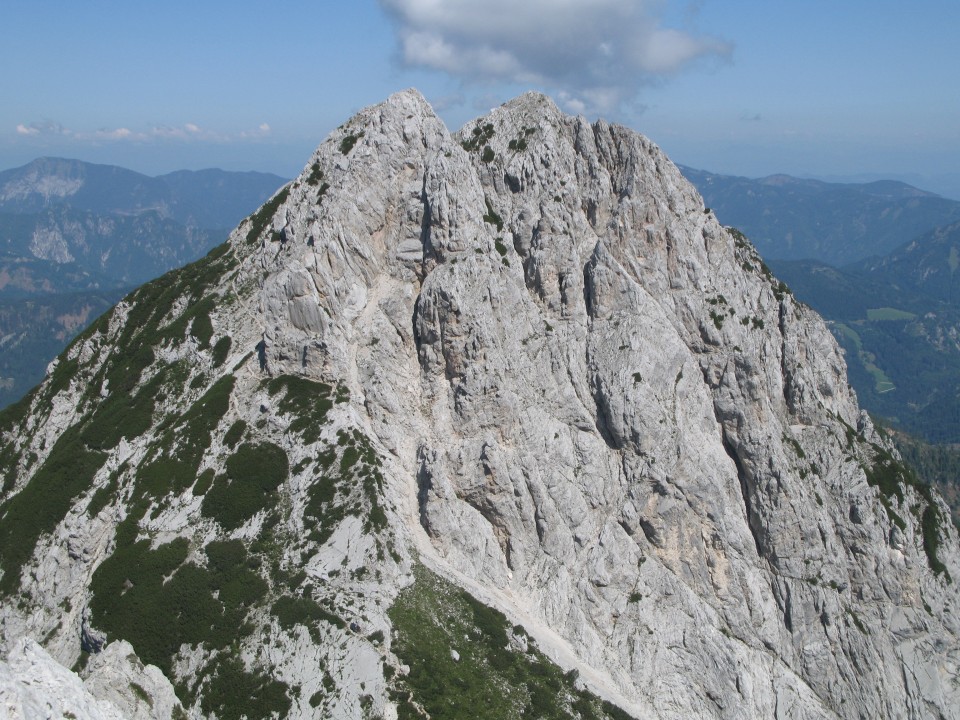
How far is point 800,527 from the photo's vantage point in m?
73.6

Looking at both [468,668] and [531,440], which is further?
[531,440]

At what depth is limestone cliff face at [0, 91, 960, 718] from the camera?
64.0m

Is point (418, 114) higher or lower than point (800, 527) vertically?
higher

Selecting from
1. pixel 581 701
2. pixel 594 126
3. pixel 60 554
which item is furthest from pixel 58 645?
pixel 594 126

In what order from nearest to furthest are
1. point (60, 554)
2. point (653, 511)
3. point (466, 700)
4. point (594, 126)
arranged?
point (466, 700) < point (60, 554) < point (653, 511) < point (594, 126)

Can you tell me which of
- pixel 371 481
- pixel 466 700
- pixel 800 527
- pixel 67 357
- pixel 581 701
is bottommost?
pixel 581 701

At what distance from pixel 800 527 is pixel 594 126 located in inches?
2135

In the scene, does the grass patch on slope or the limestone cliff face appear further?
the limestone cliff face

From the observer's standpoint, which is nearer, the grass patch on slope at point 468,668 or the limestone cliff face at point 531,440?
the grass patch on slope at point 468,668

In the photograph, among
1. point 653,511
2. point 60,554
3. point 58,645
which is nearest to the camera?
point 58,645

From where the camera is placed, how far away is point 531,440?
239ft

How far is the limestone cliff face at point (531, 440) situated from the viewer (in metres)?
64.0

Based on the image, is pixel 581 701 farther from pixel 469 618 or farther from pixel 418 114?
pixel 418 114

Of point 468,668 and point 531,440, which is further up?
point 531,440
